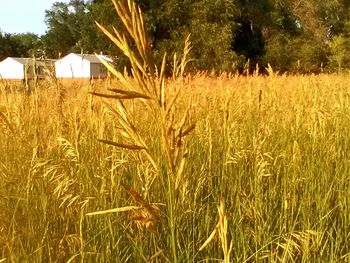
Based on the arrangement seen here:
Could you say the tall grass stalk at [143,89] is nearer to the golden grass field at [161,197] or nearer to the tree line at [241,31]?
the golden grass field at [161,197]

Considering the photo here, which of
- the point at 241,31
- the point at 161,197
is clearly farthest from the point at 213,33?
the point at 161,197

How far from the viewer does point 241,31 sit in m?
22.1

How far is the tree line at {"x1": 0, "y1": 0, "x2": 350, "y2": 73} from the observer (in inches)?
733

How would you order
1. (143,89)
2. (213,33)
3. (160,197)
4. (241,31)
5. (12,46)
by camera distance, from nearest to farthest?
(143,89) < (160,197) < (213,33) < (241,31) < (12,46)

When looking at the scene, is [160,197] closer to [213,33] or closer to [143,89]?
[143,89]

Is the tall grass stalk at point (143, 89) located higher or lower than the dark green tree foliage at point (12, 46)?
lower

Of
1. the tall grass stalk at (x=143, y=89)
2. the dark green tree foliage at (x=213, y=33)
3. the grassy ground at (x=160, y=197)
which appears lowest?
the grassy ground at (x=160, y=197)

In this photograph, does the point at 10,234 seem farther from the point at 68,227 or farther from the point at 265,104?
the point at 265,104

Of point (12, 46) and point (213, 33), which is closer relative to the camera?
point (213, 33)

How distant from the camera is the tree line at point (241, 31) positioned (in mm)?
18609

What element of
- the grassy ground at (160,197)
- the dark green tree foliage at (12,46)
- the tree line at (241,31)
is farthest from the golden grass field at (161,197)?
the dark green tree foliage at (12,46)

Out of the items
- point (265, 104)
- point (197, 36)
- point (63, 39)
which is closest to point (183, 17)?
point (197, 36)

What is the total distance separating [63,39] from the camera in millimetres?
72750

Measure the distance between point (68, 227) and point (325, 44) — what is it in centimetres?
3403
